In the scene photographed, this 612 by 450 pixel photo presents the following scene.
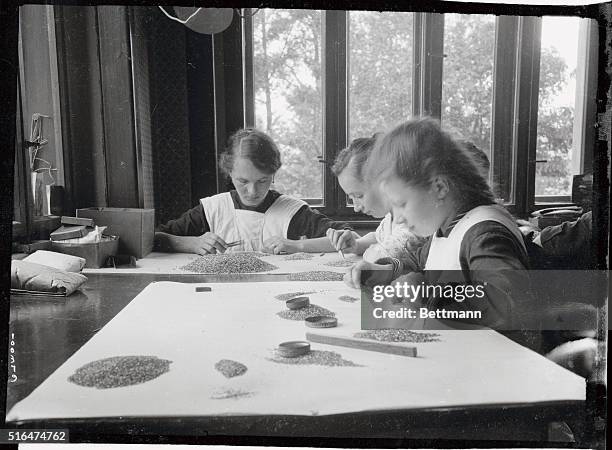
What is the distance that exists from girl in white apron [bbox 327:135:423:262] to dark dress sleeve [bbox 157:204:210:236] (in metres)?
0.24

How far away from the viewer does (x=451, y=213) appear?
87cm

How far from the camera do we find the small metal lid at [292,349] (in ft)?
2.58

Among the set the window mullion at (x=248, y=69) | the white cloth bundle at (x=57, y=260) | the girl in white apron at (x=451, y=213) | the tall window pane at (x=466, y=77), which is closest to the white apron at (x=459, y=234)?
the girl in white apron at (x=451, y=213)

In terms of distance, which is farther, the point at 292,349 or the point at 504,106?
the point at 504,106

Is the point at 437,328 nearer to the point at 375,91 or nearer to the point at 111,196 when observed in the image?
the point at 375,91

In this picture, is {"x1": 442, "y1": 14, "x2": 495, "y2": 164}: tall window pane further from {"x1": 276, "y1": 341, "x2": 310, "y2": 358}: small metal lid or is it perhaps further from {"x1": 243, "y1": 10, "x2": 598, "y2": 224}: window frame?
{"x1": 276, "y1": 341, "x2": 310, "y2": 358}: small metal lid

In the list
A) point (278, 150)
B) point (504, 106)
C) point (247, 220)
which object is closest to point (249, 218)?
point (247, 220)

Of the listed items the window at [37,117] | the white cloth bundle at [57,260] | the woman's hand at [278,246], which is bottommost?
the white cloth bundle at [57,260]

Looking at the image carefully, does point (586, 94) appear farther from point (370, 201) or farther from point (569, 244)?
point (370, 201)

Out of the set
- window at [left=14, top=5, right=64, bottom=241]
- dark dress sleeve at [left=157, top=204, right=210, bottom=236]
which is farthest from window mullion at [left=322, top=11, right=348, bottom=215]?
window at [left=14, top=5, right=64, bottom=241]

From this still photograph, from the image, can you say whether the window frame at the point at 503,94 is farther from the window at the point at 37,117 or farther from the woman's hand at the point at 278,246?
the window at the point at 37,117

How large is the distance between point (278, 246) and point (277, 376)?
0.94 ft

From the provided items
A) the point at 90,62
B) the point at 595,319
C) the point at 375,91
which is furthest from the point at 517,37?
the point at 90,62

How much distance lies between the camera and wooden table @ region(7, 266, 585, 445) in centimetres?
73
